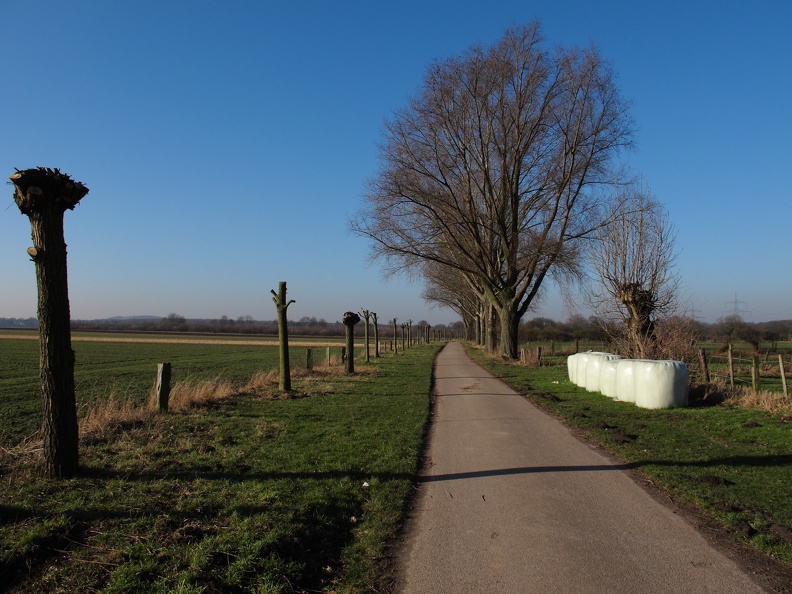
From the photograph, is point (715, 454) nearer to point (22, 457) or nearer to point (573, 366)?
point (22, 457)

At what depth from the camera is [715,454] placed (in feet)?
26.2

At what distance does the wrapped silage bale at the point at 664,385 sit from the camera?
12602mm

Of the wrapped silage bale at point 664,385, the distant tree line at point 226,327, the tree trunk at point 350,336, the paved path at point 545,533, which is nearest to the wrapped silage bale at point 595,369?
the wrapped silage bale at point 664,385

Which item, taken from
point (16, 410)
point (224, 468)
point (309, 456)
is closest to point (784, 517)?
point (309, 456)

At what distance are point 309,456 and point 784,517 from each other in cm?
536

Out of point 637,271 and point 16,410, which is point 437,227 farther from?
point 16,410

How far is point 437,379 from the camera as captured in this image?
832 inches

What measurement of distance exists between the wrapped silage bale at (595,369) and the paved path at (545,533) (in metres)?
7.62

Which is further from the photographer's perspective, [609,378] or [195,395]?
[609,378]

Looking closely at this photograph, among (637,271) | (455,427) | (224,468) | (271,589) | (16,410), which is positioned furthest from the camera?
(637,271)

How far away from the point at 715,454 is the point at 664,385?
4.85m

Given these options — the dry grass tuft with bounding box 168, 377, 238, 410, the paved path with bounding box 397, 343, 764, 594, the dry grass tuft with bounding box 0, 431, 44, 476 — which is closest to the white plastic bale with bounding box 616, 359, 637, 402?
the paved path with bounding box 397, 343, 764, 594

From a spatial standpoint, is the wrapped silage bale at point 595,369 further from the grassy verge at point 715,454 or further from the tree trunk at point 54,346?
the tree trunk at point 54,346

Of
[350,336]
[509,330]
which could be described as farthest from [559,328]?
[350,336]
